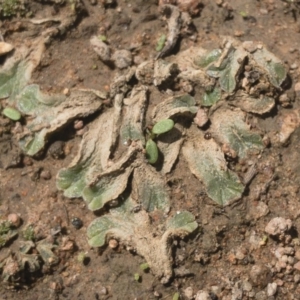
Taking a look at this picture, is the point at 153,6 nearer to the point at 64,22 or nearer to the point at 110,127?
the point at 64,22

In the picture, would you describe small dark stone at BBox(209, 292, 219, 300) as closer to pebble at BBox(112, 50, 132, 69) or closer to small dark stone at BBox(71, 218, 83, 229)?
small dark stone at BBox(71, 218, 83, 229)

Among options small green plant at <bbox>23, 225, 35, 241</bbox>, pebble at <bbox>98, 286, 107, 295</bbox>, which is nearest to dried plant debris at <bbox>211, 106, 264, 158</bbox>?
pebble at <bbox>98, 286, 107, 295</bbox>

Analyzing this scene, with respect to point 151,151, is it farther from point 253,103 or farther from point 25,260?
point 25,260

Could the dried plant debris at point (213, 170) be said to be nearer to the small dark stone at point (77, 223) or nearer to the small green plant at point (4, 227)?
the small dark stone at point (77, 223)

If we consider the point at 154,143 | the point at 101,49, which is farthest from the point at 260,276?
the point at 101,49

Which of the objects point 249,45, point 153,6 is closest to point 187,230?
point 249,45

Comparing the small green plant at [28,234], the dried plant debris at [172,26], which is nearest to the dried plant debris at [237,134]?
the dried plant debris at [172,26]
